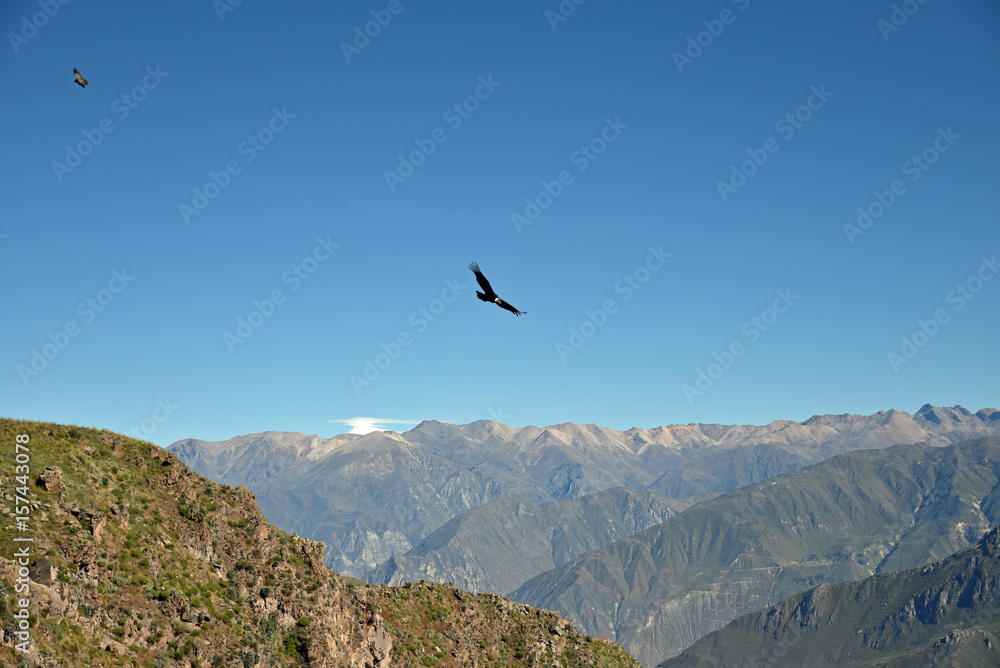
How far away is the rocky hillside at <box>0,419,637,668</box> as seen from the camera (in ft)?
164

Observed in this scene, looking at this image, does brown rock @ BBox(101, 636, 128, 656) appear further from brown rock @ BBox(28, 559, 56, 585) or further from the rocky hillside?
brown rock @ BBox(28, 559, 56, 585)

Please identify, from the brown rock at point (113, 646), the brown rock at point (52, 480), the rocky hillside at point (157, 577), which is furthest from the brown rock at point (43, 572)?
the brown rock at point (52, 480)

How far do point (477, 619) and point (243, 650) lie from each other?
4240cm

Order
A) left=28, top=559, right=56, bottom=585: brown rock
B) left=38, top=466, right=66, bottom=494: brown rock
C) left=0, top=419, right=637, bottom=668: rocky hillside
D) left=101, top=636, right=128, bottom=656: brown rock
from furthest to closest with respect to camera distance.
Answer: left=38, top=466, right=66, bottom=494: brown rock < left=101, top=636, right=128, bottom=656: brown rock < left=0, top=419, right=637, bottom=668: rocky hillside < left=28, top=559, right=56, bottom=585: brown rock

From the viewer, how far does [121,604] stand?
54.0m

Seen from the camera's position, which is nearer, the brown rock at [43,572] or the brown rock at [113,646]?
the brown rock at [43,572]

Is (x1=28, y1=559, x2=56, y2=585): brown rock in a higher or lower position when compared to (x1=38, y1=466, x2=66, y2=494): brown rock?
lower

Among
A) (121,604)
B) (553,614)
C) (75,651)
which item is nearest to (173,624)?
(121,604)

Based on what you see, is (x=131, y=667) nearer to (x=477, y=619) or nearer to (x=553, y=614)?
(x=477, y=619)

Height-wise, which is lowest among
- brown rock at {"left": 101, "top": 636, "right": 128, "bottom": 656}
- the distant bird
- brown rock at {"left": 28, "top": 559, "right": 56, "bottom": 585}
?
brown rock at {"left": 101, "top": 636, "right": 128, "bottom": 656}

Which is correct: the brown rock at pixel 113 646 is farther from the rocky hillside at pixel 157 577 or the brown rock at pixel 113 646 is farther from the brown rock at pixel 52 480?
the brown rock at pixel 52 480

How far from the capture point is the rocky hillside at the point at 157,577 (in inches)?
1972

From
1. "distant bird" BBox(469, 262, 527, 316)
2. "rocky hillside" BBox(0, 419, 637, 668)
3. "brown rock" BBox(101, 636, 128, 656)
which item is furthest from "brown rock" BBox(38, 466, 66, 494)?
"distant bird" BBox(469, 262, 527, 316)

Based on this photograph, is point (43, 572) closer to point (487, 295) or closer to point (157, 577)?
point (157, 577)
